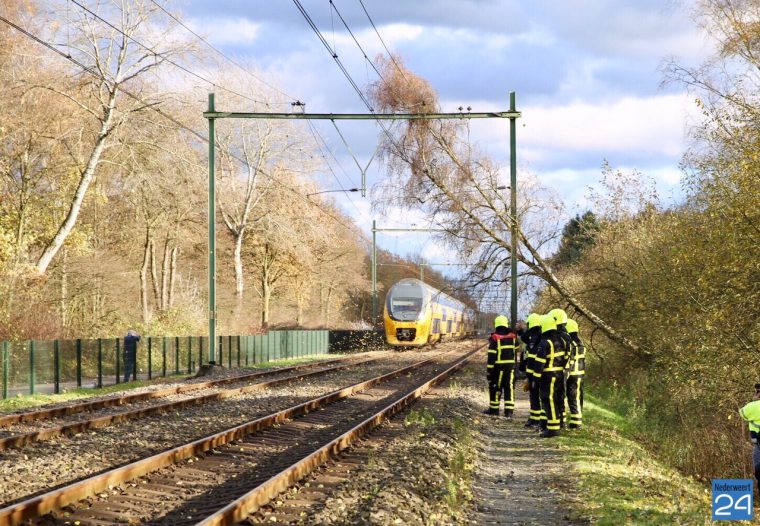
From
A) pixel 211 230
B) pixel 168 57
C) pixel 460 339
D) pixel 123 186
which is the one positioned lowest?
pixel 460 339

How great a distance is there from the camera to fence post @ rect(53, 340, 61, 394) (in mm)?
24009

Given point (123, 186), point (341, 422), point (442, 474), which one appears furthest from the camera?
point (123, 186)

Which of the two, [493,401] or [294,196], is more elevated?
[294,196]

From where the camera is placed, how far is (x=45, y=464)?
11.4 meters

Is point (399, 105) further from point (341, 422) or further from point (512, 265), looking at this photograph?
point (341, 422)

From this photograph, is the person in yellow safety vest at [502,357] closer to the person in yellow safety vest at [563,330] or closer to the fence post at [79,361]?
the person in yellow safety vest at [563,330]

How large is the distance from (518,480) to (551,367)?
139 inches

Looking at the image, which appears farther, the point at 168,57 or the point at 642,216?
the point at 168,57

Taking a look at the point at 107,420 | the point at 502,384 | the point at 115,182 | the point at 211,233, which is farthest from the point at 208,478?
the point at 115,182

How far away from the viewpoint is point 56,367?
24266 mm

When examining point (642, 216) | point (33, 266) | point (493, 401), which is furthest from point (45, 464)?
point (642, 216)

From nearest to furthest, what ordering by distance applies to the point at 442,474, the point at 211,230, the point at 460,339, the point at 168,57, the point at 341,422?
the point at 442,474 < the point at 341,422 < the point at 211,230 < the point at 168,57 < the point at 460,339

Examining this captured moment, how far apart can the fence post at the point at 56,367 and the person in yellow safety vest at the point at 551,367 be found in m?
13.8

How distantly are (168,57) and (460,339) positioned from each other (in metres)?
47.0
